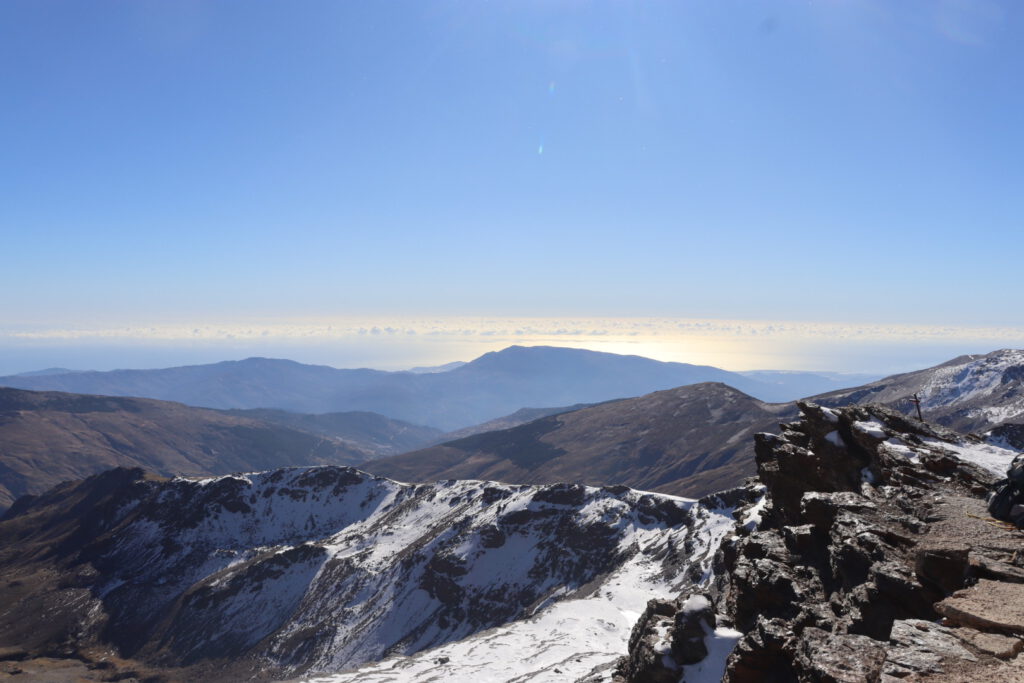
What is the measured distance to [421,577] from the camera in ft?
478

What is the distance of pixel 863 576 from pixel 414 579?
140 metres

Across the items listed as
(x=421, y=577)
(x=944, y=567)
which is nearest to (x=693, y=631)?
(x=944, y=567)

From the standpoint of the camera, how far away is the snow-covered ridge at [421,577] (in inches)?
4173

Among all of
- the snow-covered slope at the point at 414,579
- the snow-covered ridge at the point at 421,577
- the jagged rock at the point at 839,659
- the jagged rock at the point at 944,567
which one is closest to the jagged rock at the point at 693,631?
the jagged rock at the point at 839,659

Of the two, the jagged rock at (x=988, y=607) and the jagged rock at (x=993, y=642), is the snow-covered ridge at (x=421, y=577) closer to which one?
the jagged rock at (x=988, y=607)

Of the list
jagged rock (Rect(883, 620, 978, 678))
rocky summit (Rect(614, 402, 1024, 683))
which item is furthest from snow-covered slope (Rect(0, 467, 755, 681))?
jagged rock (Rect(883, 620, 978, 678))

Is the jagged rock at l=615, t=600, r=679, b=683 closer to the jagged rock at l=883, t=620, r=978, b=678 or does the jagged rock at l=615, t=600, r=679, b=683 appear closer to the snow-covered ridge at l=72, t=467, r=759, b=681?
the jagged rock at l=883, t=620, r=978, b=678

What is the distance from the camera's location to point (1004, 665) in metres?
15.3

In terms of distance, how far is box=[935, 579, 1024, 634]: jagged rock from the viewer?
17.0m

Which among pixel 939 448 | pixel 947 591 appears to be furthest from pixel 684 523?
pixel 947 591

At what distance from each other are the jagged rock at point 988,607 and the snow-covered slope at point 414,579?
70.0 metres

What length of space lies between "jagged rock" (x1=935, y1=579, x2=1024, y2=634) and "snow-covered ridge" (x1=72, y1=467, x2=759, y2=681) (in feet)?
234

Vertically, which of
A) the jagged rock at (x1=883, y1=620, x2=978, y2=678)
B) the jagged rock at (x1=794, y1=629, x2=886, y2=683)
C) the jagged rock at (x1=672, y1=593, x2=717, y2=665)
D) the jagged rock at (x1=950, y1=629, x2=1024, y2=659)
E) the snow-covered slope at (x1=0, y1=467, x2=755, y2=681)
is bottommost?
the snow-covered slope at (x1=0, y1=467, x2=755, y2=681)

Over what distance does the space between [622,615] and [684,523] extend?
3166 centimetres
